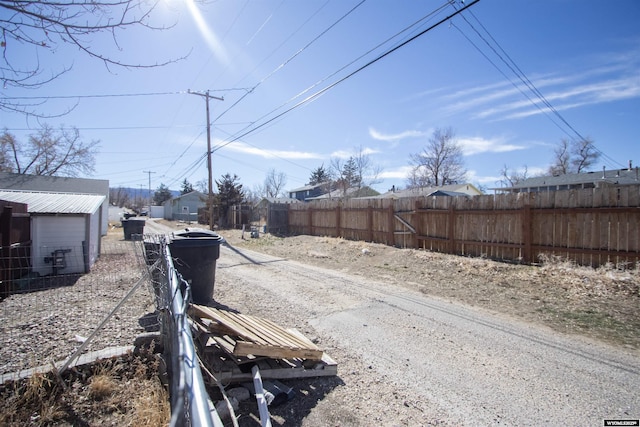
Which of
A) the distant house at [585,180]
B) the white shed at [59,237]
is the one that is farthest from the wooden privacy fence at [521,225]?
the distant house at [585,180]

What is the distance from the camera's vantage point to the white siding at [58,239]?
8703 millimetres

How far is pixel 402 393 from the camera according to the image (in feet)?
10.2

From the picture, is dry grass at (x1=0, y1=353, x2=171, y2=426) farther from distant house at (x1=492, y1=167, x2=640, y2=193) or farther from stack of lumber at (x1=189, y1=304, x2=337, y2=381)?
distant house at (x1=492, y1=167, x2=640, y2=193)

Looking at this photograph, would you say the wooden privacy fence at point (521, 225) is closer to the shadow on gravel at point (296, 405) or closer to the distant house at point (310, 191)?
the shadow on gravel at point (296, 405)

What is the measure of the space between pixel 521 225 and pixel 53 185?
28.1 m

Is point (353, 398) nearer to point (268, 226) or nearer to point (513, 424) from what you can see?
point (513, 424)

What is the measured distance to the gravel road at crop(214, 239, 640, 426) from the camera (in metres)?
2.80

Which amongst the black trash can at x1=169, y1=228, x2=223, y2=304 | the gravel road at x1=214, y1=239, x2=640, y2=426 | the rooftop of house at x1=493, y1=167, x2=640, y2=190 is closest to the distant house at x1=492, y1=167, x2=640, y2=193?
the rooftop of house at x1=493, y1=167, x2=640, y2=190

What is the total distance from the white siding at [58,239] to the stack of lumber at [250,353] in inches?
314

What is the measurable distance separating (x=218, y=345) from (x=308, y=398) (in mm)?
1080

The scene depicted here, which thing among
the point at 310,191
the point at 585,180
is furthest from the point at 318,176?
the point at 585,180

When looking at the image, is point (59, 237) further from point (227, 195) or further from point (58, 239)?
point (227, 195)

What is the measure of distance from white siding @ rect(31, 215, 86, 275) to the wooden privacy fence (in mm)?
10705

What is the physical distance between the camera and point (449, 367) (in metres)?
3.58
